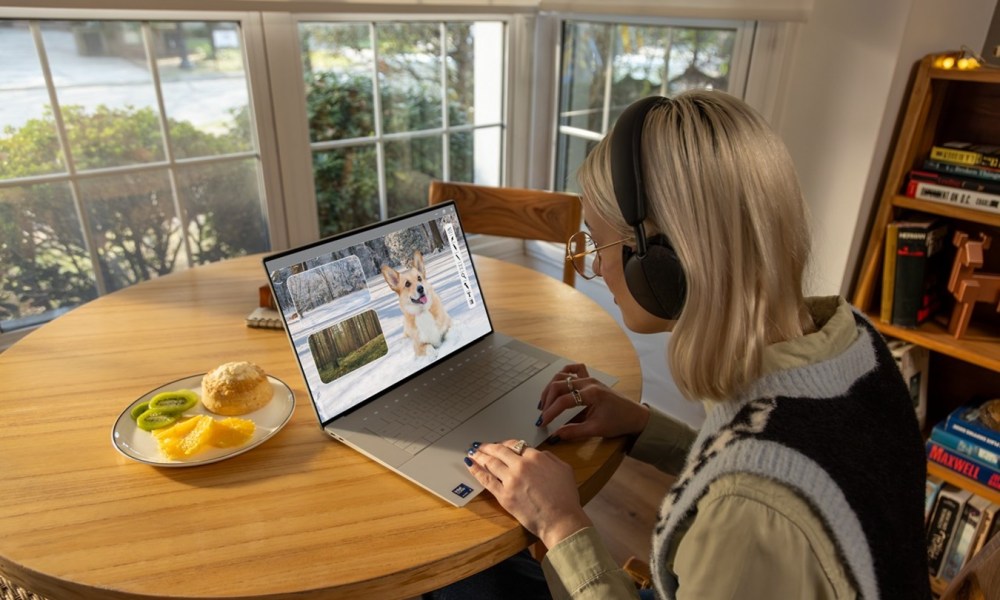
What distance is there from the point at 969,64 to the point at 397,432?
153cm

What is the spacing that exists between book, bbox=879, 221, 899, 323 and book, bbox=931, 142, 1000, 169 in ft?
0.62

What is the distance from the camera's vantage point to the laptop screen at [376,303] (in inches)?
36.6

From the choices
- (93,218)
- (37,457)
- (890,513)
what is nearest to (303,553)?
(37,457)

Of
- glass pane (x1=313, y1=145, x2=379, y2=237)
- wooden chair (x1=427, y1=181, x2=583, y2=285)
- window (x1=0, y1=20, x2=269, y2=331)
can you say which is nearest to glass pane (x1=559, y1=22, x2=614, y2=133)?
wooden chair (x1=427, y1=181, x2=583, y2=285)

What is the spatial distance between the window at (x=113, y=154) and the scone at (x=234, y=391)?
1.03m

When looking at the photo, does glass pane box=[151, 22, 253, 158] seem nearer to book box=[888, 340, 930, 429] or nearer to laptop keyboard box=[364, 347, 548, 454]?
laptop keyboard box=[364, 347, 548, 454]

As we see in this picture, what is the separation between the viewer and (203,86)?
1785mm

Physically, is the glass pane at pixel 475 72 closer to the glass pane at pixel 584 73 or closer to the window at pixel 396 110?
the window at pixel 396 110

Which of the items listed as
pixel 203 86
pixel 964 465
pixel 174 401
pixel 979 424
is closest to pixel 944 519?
pixel 964 465

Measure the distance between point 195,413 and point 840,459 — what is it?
88 cm

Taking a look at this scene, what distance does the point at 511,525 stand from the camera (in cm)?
80

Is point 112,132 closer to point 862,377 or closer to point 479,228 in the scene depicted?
point 479,228

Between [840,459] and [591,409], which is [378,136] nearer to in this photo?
[591,409]

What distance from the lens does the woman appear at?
1.99 feet
